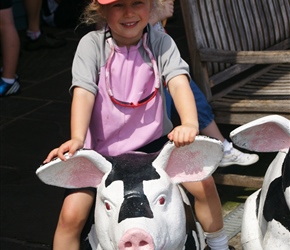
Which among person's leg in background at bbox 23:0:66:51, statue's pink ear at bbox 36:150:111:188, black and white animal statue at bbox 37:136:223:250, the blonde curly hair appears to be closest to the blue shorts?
the blonde curly hair

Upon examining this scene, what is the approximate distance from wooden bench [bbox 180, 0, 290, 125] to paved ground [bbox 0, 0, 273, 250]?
533 mm

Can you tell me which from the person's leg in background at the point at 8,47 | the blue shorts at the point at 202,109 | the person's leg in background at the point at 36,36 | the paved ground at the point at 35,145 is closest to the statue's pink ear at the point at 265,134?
the paved ground at the point at 35,145

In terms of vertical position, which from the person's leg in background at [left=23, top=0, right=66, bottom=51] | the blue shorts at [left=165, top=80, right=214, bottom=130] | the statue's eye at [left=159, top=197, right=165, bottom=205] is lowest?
the person's leg in background at [left=23, top=0, right=66, bottom=51]

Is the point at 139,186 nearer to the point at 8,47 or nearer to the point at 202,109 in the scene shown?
the point at 202,109

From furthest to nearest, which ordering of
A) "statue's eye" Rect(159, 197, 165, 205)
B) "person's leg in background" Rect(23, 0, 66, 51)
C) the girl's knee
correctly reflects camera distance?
"person's leg in background" Rect(23, 0, 66, 51), the girl's knee, "statue's eye" Rect(159, 197, 165, 205)

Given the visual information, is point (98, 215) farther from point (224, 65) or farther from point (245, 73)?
point (245, 73)

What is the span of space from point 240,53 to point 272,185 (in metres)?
2.05

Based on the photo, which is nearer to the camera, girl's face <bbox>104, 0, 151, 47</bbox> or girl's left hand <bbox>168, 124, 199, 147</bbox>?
girl's left hand <bbox>168, 124, 199, 147</bbox>

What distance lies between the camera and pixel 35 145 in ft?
20.9

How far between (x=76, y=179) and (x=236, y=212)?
1957 millimetres

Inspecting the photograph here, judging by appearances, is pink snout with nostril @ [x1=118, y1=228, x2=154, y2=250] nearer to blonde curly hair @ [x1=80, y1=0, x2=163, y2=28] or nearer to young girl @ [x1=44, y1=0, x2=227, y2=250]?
young girl @ [x1=44, y1=0, x2=227, y2=250]

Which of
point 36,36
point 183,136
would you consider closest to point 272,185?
point 183,136

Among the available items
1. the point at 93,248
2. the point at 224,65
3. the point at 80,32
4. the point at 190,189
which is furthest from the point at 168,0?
the point at 80,32

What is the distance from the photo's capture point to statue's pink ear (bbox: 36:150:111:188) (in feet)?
10.6
